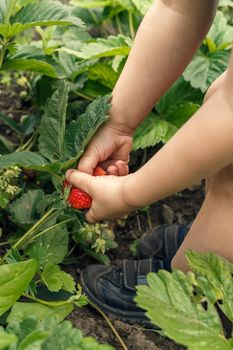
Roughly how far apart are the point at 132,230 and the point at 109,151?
1.53ft

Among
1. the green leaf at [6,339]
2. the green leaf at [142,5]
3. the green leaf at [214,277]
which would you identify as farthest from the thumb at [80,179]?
the green leaf at [142,5]

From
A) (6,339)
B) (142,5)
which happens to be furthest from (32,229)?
(142,5)

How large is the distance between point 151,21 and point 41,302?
2.13 feet

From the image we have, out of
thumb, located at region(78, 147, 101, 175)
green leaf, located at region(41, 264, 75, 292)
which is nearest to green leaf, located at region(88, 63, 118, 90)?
thumb, located at region(78, 147, 101, 175)

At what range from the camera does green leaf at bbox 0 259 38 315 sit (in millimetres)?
1138

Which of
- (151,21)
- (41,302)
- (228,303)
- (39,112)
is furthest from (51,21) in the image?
(228,303)

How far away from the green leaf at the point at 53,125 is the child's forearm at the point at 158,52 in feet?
0.38

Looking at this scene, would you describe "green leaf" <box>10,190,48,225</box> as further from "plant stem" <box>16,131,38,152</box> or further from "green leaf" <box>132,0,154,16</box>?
"green leaf" <box>132,0,154,16</box>

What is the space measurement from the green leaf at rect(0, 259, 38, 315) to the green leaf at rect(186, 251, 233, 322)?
30 centimetres

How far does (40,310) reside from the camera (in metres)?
1.37

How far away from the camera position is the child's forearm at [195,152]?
3.64 ft

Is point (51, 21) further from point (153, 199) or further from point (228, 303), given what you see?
point (228, 303)

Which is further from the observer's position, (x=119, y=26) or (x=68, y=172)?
(x=119, y=26)

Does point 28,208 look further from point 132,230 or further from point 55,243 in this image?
point 132,230
